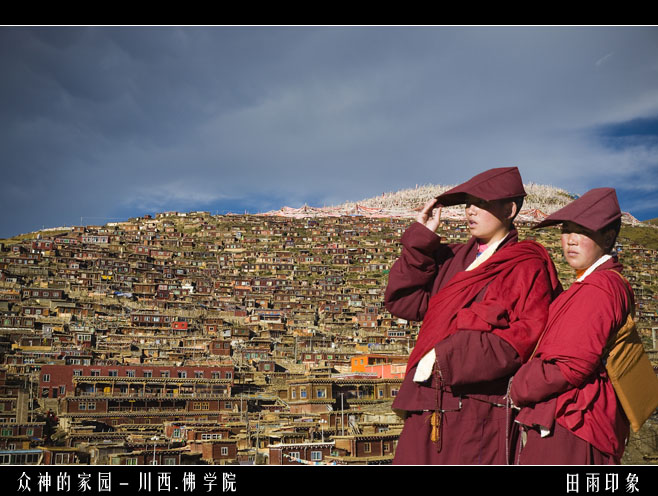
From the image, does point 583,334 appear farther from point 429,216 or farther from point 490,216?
point 429,216

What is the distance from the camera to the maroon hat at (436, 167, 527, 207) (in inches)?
125

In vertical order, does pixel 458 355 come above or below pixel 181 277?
below

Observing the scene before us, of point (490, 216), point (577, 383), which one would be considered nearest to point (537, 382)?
point (577, 383)

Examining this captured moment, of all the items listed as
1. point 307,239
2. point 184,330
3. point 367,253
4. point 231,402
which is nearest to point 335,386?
point 231,402

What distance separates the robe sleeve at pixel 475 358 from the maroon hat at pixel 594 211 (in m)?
0.62

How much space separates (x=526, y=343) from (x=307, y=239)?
75785 millimetres

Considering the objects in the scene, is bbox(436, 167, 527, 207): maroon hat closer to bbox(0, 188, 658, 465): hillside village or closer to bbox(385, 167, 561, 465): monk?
bbox(385, 167, 561, 465): monk

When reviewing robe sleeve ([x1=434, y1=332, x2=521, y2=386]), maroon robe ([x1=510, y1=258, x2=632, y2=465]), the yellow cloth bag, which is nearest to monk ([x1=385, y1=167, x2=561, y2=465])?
robe sleeve ([x1=434, y1=332, x2=521, y2=386])

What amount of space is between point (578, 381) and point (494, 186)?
0.91 meters

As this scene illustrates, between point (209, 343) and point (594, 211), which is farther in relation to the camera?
point (209, 343)

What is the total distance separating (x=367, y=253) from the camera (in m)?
71.5

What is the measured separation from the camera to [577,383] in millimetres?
2859

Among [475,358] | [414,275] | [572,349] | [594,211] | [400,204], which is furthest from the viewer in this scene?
[400,204]
